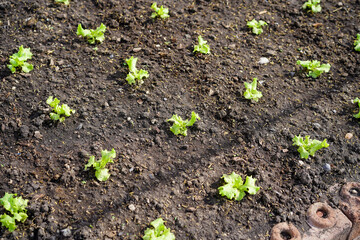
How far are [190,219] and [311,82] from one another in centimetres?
203

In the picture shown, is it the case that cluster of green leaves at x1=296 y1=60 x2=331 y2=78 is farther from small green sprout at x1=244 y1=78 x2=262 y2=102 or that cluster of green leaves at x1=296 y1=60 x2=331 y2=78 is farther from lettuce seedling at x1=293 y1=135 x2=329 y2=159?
lettuce seedling at x1=293 y1=135 x2=329 y2=159

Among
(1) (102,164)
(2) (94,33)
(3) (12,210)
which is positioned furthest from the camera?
(2) (94,33)

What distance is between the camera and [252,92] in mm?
3510

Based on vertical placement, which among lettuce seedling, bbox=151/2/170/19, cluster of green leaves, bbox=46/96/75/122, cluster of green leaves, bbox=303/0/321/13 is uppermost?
cluster of green leaves, bbox=303/0/321/13

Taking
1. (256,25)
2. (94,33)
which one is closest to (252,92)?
(256,25)

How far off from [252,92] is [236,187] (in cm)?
105

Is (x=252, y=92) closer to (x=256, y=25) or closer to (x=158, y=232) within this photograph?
(x=256, y=25)

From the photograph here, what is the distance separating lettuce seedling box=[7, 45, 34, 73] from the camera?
135 inches

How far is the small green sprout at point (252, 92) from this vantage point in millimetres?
3459

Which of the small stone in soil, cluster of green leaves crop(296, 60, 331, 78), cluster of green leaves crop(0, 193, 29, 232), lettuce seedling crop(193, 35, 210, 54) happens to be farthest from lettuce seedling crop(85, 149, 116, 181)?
cluster of green leaves crop(296, 60, 331, 78)

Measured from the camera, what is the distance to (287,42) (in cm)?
418

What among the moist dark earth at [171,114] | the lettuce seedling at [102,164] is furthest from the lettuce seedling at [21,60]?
the lettuce seedling at [102,164]

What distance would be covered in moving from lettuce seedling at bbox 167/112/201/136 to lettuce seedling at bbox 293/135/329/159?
0.91 m

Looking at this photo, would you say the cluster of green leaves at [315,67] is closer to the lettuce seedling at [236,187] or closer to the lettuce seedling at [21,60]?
the lettuce seedling at [236,187]
